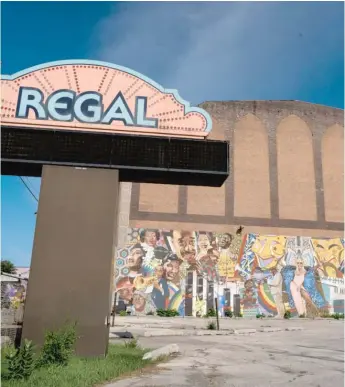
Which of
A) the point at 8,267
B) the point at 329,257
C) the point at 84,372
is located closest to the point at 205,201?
the point at 329,257

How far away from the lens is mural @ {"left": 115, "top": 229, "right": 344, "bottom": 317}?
106 ft

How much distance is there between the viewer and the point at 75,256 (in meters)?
10.1

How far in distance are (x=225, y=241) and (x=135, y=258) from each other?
793 cm

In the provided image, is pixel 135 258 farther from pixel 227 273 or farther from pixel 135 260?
pixel 227 273

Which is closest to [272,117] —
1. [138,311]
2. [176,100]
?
[138,311]

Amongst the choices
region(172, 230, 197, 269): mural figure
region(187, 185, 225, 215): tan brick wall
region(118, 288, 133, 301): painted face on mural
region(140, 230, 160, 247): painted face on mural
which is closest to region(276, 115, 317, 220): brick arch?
region(187, 185, 225, 215): tan brick wall

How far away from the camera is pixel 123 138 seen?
35.9 ft

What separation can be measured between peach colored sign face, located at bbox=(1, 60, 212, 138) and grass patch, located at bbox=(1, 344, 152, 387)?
19.4ft

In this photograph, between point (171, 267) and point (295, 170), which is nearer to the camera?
point (171, 267)

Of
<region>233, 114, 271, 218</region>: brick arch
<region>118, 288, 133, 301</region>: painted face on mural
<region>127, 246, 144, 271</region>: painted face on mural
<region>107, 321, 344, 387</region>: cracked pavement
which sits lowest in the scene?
<region>107, 321, 344, 387</region>: cracked pavement

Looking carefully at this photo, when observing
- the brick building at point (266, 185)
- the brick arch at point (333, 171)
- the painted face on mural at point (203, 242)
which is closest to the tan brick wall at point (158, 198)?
the brick building at point (266, 185)

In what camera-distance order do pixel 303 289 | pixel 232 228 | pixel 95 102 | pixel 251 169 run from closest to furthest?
pixel 95 102 < pixel 303 289 < pixel 232 228 < pixel 251 169

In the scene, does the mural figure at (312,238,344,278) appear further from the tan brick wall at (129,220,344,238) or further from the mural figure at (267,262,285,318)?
the mural figure at (267,262,285,318)

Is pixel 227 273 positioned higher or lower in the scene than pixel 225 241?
lower
